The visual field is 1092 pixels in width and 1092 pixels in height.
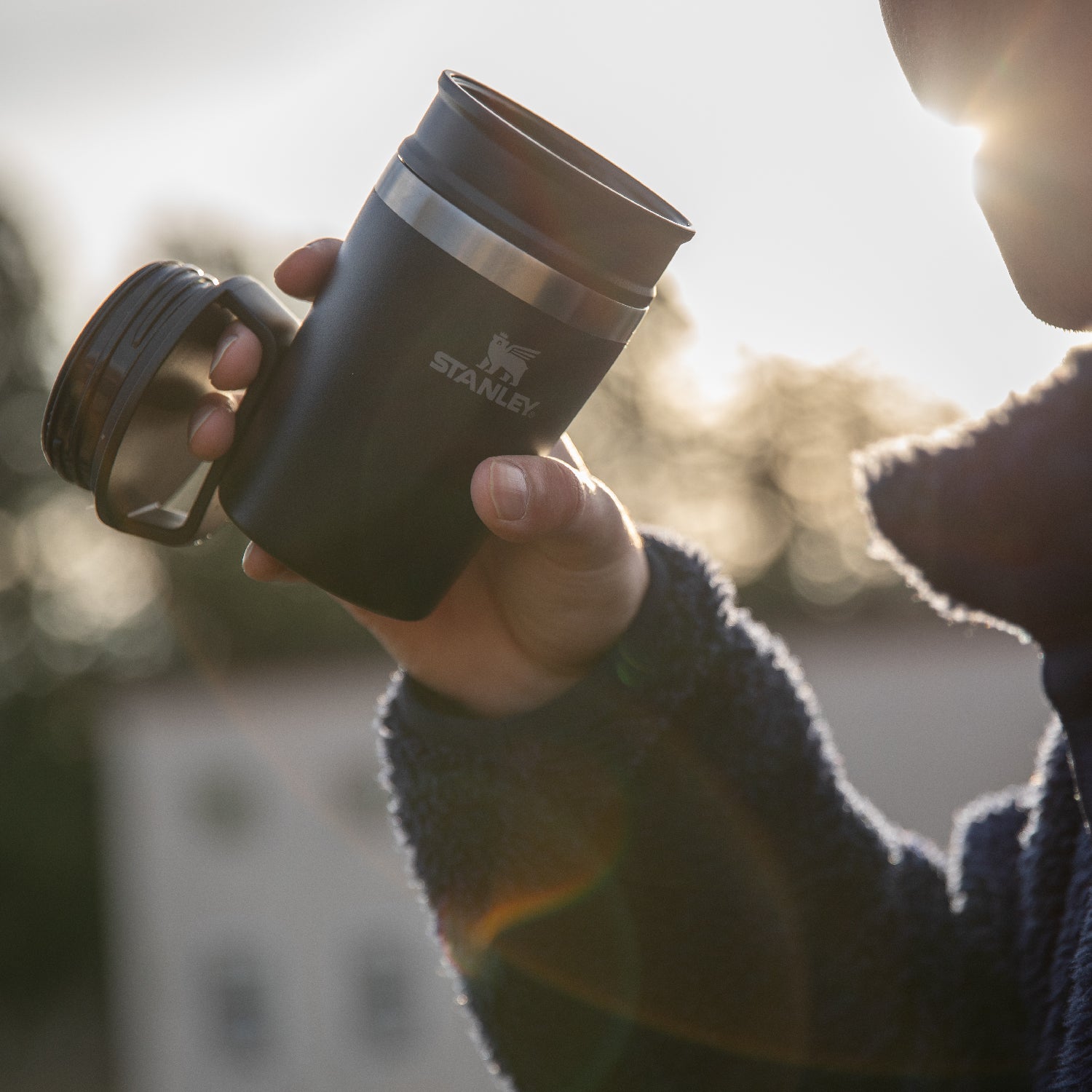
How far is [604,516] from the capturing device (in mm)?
1428

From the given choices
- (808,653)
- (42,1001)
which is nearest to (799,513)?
(808,653)

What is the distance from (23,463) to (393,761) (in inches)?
1055

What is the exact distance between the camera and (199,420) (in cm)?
140

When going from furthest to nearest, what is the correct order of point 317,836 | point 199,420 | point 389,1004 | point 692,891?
point 317,836
point 389,1004
point 692,891
point 199,420

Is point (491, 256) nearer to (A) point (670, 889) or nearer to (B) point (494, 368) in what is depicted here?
(B) point (494, 368)

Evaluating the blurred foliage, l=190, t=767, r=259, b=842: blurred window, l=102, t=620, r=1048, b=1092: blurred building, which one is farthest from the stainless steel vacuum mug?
the blurred foliage

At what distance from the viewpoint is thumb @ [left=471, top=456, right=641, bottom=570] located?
127cm

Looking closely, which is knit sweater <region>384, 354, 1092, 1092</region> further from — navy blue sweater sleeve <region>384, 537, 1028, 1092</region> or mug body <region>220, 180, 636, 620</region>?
mug body <region>220, 180, 636, 620</region>

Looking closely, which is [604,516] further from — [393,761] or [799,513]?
[799,513]

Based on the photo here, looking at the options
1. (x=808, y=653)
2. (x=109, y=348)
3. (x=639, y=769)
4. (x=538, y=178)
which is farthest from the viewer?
(x=808, y=653)

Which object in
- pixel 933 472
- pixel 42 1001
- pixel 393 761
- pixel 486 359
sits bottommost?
pixel 42 1001

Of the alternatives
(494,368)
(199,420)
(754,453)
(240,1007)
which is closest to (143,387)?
(199,420)

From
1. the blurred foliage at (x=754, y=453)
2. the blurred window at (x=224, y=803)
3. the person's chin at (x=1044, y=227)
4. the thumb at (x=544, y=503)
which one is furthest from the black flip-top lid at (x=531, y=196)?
the blurred foliage at (x=754, y=453)

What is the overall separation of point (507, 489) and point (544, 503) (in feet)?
0.16
